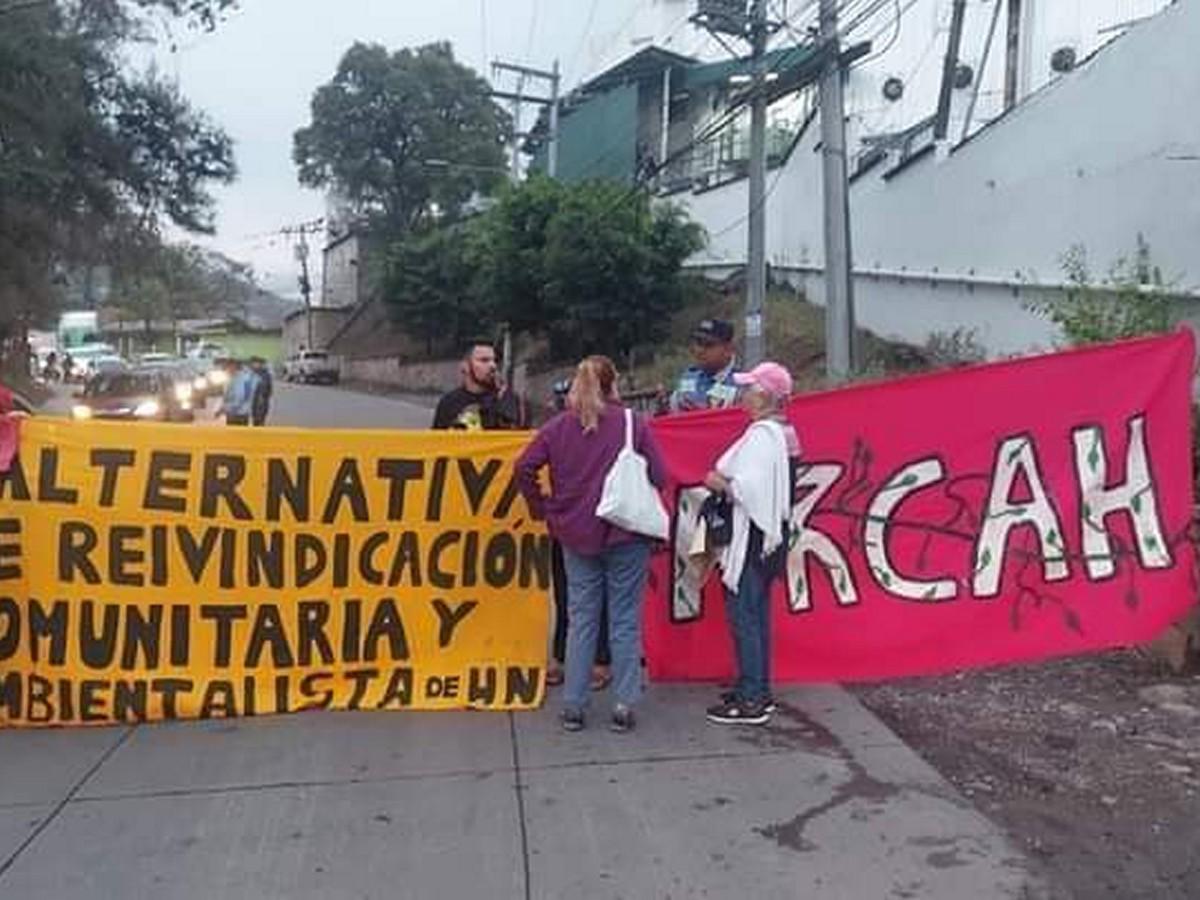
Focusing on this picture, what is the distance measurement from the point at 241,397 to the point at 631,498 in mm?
10888

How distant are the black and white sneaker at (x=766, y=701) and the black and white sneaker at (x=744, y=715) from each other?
0.02 m

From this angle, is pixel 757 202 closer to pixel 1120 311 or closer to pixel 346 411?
pixel 1120 311

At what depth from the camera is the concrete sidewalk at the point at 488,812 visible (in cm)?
415

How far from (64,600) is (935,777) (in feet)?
12.2

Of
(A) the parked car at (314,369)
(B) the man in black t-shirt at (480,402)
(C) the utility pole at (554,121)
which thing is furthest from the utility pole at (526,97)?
(B) the man in black t-shirt at (480,402)

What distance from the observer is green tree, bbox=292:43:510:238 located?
71500mm

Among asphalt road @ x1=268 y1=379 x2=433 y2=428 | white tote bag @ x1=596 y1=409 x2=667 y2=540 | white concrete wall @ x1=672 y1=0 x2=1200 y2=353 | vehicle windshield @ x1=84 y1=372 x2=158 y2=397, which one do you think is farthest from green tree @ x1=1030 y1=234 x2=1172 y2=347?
vehicle windshield @ x1=84 y1=372 x2=158 y2=397

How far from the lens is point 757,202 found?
18.4 m

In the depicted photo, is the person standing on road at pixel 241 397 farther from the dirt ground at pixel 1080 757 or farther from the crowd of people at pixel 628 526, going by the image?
the dirt ground at pixel 1080 757

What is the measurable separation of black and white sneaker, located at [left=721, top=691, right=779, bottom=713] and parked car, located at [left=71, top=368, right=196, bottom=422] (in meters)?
19.0

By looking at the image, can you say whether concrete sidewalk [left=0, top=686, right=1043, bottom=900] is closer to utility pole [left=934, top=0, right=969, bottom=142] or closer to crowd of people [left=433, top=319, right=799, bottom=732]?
crowd of people [left=433, top=319, right=799, bottom=732]

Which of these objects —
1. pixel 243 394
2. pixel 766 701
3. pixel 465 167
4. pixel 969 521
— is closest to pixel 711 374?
pixel 969 521

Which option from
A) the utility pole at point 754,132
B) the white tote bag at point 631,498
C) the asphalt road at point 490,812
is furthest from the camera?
the utility pole at point 754,132

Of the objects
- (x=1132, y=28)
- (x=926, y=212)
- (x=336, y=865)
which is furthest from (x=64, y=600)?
(x=926, y=212)
